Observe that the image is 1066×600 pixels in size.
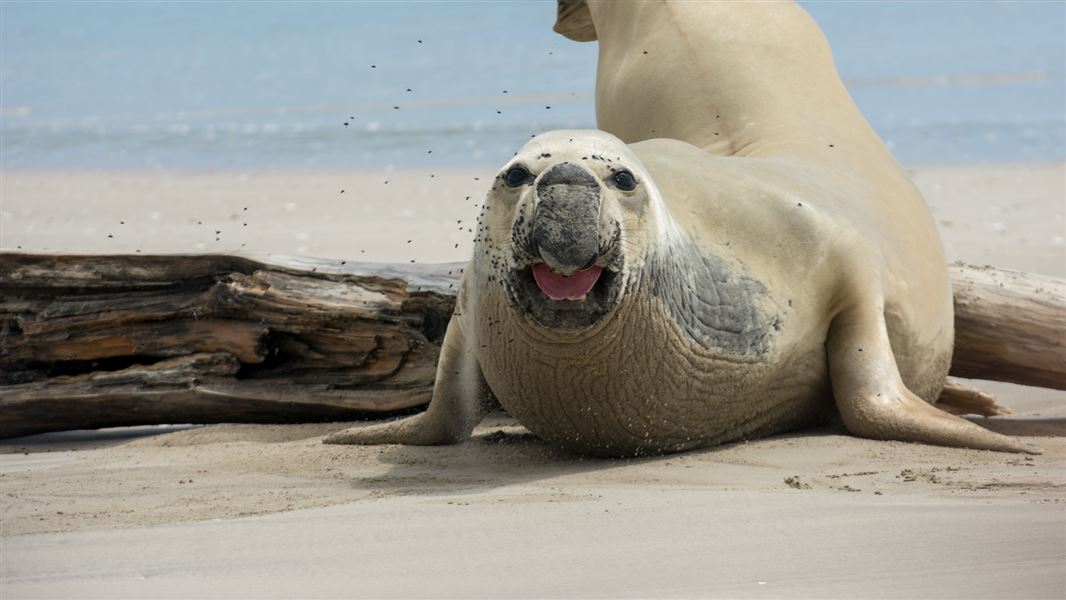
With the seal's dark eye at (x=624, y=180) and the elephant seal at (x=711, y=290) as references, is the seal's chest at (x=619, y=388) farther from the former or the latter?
the seal's dark eye at (x=624, y=180)

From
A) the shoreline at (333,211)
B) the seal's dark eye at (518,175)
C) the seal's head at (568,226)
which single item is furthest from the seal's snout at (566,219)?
the shoreline at (333,211)

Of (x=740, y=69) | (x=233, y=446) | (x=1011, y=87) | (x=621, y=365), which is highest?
(x=1011, y=87)

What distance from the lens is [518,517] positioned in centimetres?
384

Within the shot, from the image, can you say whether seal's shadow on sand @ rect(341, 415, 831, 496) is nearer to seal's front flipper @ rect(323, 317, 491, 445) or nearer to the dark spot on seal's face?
seal's front flipper @ rect(323, 317, 491, 445)

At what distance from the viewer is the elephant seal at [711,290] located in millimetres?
4203

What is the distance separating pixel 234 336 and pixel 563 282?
92.3 inches

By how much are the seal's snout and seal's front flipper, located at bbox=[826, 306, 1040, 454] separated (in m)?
1.40

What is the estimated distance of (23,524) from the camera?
3.98m

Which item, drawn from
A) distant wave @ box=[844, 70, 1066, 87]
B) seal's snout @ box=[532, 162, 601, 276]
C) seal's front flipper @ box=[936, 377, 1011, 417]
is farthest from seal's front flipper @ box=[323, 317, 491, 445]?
distant wave @ box=[844, 70, 1066, 87]

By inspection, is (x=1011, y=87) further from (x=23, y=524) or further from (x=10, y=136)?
(x=23, y=524)

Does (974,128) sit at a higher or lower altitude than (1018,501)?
higher

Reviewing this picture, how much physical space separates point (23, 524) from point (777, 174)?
9.89ft

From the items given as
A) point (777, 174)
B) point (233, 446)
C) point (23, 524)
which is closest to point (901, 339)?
point (777, 174)

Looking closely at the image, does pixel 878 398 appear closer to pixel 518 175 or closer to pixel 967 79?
pixel 518 175
